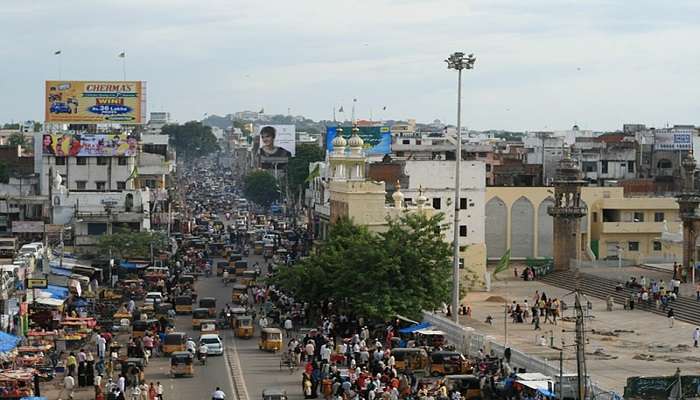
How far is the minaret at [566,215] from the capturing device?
77.4 m

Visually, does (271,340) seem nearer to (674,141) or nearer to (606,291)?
(606,291)

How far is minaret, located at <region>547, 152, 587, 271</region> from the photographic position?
7744 cm

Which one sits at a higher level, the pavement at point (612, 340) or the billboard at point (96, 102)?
the billboard at point (96, 102)

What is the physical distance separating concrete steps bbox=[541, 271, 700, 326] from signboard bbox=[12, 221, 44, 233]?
30037 mm

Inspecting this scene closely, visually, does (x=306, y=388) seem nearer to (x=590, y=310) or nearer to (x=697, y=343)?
(x=697, y=343)

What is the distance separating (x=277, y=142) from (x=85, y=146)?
96.1 meters

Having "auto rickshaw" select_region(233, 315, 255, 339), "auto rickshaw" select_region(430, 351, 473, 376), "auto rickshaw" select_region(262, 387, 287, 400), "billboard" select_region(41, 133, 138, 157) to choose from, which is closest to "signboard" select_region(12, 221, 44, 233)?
"billboard" select_region(41, 133, 138, 157)

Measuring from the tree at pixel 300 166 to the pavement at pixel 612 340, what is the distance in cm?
8632

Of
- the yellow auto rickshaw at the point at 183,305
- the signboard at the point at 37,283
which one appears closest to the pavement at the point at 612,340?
the yellow auto rickshaw at the point at 183,305

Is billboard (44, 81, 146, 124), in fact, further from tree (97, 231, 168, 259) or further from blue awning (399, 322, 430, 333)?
blue awning (399, 322, 430, 333)

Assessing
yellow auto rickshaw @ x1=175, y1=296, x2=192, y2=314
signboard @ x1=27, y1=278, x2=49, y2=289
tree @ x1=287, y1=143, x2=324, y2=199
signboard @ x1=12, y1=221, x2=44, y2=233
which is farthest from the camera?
tree @ x1=287, y1=143, x2=324, y2=199

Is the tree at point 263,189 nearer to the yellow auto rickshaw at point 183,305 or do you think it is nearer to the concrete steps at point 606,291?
the concrete steps at point 606,291

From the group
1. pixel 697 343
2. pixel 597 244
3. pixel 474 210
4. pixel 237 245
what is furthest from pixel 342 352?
pixel 237 245

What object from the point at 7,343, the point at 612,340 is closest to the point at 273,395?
the point at 7,343
